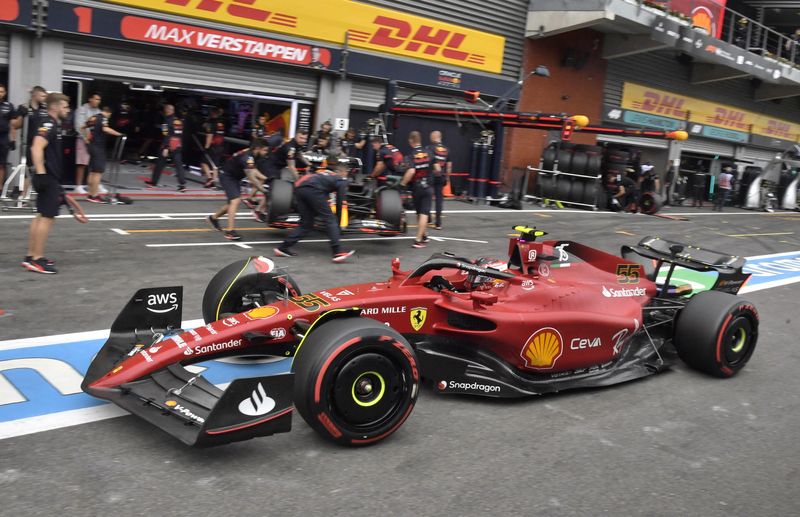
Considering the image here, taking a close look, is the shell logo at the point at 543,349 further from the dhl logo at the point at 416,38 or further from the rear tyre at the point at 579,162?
the rear tyre at the point at 579,162

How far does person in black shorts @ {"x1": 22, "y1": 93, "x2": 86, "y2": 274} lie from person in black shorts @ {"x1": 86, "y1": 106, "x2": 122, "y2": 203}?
4.88 meters

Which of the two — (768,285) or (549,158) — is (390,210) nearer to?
(768,285)

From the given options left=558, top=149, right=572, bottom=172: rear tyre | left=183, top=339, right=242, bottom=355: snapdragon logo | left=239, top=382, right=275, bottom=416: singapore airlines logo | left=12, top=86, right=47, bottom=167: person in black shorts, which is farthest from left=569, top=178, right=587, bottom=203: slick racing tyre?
left=239, top=382, right=275, bottom=416: singapore airlines logo

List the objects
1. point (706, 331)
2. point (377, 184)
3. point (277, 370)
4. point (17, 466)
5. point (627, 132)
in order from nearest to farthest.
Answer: point (17, 466) → point (277, 370) → point (706, 331) → point (377, 184) → point (627, 132)

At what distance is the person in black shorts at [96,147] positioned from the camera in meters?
12.3

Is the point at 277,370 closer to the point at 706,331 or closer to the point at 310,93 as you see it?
the point at 706,331

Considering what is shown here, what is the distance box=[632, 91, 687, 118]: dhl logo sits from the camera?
27.0 meters

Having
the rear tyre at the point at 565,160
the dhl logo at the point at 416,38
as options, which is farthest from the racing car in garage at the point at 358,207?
the rear tyre at the point at 565,160

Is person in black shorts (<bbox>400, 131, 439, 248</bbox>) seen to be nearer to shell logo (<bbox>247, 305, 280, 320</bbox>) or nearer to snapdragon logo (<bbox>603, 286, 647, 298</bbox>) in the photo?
snapdragon logo (<bbox>603, 286, 647, 298</bbox>)

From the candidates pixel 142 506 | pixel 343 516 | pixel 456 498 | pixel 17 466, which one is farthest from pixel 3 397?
pixel 456 498

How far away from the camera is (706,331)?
6.01 meters

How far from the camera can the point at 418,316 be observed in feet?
16.5

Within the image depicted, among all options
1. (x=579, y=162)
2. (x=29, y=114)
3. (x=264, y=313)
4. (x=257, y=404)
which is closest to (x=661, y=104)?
(x=579, y=162)

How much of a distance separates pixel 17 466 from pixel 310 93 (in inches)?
593
